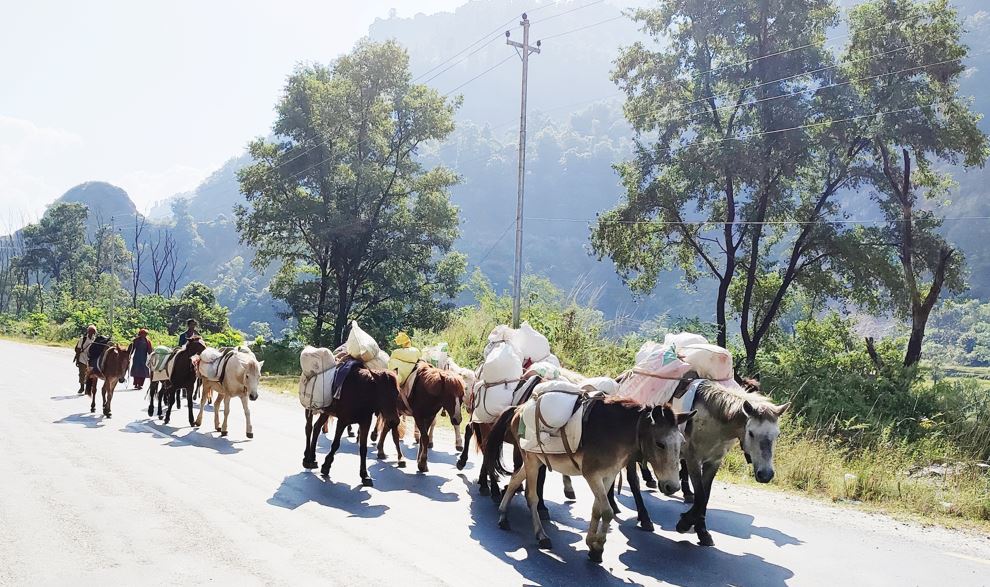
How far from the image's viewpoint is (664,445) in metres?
6.45

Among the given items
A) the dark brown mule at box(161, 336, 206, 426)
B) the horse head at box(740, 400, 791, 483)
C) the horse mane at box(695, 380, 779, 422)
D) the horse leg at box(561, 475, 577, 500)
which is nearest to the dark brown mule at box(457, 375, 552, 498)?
the horse leg at box(561, 475, 577, 500)

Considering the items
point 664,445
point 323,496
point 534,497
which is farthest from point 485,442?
point 664,445

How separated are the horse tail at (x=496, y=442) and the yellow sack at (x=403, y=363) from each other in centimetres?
260

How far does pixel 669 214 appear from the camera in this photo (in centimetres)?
2553

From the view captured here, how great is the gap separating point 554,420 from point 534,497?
0.98 metres

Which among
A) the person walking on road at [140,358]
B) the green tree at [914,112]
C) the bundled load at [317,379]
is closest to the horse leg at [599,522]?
the bundled load at [317,379]

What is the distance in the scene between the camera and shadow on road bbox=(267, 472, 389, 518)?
8305 mm

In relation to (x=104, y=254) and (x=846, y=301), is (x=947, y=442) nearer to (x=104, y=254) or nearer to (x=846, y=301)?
(x=846, y=301)

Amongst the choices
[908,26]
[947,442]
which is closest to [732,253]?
[908,26]

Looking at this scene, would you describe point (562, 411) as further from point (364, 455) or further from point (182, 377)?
point (182, 377)

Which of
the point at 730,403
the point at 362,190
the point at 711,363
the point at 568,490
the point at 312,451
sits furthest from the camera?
the point at 362,190

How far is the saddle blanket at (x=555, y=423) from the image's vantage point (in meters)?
6.95

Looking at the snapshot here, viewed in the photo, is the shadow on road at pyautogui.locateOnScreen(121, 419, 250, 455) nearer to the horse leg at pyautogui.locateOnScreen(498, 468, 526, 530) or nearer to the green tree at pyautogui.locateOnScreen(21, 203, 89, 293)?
the horse leg at pyautogui.locateOnScreen(498, 468, 526, 530)

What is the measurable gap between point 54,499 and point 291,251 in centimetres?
2952
